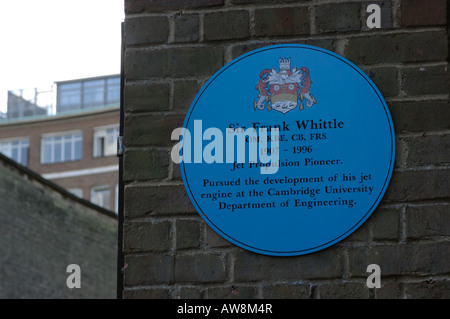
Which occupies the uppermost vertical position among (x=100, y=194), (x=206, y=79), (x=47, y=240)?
(x=100, y=194)

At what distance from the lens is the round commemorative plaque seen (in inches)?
128

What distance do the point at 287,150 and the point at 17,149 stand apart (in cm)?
5059

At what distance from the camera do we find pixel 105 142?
162ft

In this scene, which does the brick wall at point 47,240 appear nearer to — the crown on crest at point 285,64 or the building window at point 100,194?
the crown on crest at point 285,64

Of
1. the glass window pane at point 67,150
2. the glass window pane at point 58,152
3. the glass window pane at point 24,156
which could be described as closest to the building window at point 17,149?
the glass window pane at point 24,156

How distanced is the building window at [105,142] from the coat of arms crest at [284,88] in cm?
4577

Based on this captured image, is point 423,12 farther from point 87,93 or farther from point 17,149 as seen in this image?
point 87,93

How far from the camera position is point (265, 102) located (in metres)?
3.42

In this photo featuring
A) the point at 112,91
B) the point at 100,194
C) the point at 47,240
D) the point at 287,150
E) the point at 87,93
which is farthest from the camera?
the point at 87,93

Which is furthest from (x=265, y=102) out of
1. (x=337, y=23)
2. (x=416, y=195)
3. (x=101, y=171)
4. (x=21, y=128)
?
(x=21, y=128)

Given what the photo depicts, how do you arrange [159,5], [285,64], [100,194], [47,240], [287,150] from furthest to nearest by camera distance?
[100,194]
[47,240]
[159,5]
[285,64]
[287,150]

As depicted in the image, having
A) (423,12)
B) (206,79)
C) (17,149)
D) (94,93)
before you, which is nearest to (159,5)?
(206,79)

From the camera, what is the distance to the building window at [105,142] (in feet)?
161
